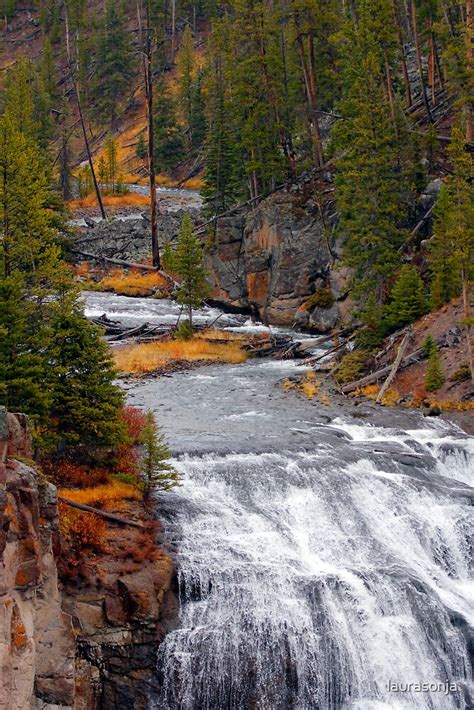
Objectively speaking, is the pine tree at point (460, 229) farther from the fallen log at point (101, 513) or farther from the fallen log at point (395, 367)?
the fallen log at point (101, 513)

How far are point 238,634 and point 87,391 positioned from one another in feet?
24.9

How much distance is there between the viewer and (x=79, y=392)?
1997 cm

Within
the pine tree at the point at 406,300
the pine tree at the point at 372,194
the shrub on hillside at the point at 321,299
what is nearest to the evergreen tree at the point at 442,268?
the pine tree at the point at 406,300

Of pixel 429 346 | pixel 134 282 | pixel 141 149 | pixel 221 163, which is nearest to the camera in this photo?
pixel 429 346

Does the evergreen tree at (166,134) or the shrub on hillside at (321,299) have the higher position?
the evergreen tree at (166,134)

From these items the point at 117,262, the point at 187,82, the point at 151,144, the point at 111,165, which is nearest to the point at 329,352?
the point at 151,144

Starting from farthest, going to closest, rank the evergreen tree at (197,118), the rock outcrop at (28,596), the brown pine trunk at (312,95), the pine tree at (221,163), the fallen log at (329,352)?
1. the evergreen tree at (197,118)
2. the pine tree at (221,163)
3. the brown pine trunk at (312,95)
4. the fallen log at (329,352)
5. the rock outcrop at (28,596)

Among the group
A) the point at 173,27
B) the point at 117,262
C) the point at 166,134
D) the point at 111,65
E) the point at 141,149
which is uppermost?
the point at 173,27

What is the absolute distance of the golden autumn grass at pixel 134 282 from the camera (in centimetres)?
5275

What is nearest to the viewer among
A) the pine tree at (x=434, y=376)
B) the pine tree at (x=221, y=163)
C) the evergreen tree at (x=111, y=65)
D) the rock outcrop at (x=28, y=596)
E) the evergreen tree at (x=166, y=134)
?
the rock outcrop at (x=28, y=596)

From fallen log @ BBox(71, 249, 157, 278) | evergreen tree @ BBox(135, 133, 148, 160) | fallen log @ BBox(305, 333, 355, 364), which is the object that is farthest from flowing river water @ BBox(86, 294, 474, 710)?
evergreen tree @ BBox(135, 133, 148, 160)

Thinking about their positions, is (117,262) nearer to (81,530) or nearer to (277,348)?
(277,348)

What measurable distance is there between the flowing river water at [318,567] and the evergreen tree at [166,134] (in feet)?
204

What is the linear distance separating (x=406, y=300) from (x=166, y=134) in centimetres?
5462
